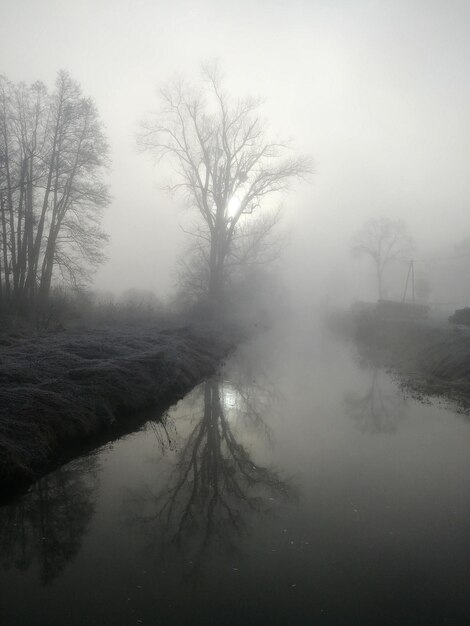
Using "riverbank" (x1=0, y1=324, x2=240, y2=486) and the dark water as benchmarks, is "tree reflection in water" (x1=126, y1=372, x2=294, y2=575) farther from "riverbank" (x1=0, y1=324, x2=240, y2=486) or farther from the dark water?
"riverbank" (x1=0, y1=324, x2=240, y2=486)

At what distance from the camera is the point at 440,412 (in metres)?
9.41

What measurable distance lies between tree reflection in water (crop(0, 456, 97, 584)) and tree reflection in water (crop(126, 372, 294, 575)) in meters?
0.62

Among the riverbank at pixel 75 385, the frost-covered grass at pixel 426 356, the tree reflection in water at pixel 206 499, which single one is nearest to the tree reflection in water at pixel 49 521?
the riverbank at pixel 75 385

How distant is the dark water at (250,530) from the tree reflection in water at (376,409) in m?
0.22

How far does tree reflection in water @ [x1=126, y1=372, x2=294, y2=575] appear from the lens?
4.57m

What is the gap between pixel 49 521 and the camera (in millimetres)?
4840

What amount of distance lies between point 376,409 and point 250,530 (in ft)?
19.7

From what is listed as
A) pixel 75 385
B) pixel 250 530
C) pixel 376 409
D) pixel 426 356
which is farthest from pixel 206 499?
pixel 426 356

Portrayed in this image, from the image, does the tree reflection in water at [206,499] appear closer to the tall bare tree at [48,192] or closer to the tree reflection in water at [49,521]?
the tree reflection in water at [49,521]

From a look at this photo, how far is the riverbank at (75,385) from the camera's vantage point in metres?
6.06

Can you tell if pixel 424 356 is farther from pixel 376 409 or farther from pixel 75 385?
pixel 75 385

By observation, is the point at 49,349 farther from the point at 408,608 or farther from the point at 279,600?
the point at 408,608

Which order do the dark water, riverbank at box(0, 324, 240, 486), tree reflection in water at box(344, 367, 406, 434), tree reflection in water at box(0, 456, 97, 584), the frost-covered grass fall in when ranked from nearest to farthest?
the dark water → tree reflection in water at box(0, 456, 97, 584) → riverbank at box(0, 324, 240, 486) → tree reflection in water at box(344, 367, 406, 434) → the frost-covered grass

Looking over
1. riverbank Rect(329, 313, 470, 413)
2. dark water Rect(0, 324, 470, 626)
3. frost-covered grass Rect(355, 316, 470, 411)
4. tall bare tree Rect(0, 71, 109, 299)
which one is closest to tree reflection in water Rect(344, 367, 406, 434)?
dark water Rect(0, 324, 470, 626)
